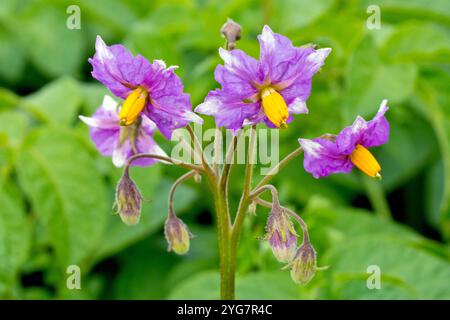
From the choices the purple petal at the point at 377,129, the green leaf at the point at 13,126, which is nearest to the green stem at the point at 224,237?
the purple petal at the point at 377,129

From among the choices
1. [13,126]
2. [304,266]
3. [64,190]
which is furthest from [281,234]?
[13,126]

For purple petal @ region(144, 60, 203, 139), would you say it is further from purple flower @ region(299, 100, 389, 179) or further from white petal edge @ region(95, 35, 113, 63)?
purple flower @ region(299, 100, 389, 179)

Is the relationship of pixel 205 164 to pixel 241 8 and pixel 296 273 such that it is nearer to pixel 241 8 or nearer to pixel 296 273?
pixel 296 273

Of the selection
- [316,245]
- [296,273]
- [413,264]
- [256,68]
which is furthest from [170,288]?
[256,68]

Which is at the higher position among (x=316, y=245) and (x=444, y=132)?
(x=444, y=132)

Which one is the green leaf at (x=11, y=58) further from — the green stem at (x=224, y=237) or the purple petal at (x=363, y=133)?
the purple petal at (x=363, y=133)

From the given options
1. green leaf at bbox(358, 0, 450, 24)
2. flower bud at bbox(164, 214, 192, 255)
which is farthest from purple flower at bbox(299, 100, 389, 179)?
green leaf at bbox(358, 0, 450, 24)
